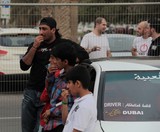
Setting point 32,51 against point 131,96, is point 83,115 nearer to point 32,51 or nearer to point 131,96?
point 131,96

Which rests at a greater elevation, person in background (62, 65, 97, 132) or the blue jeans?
person in background (62, 65, 97, 132)

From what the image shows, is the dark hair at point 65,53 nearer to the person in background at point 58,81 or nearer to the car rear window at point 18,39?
the person in background at point 58,81

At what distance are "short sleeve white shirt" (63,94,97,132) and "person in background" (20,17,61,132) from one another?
75.7 inches

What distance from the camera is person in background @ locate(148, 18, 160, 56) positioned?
8531 millimetres

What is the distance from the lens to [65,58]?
17.1 feet

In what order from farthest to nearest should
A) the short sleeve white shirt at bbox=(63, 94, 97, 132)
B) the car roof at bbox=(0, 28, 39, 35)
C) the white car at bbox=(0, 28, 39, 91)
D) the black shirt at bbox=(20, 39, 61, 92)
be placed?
the car roof at bbox=(0, 28, 39, 35), the white car at bbox=(0, 28, 39, 91), the black shirt at bbox=(20, 39, 61, 92), the short sleeve white shirt at bbox=(63, 94, 97, 132)

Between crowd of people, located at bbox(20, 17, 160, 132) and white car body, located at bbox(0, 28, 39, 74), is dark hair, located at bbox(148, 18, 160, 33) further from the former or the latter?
crowd of people, located at bbox(20, 17, 160, 132)

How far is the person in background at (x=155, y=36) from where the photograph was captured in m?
8.53

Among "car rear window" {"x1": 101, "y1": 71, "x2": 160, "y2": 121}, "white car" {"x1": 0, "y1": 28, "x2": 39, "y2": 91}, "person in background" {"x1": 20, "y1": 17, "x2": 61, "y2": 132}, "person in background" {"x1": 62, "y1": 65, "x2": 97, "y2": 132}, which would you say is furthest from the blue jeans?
"white car" {"x1": 0, "y1": 28, "x2": 39, "y2": 91}

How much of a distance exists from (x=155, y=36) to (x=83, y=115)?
15.6 ft

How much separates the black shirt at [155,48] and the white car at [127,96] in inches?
109

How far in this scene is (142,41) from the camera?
368 inches

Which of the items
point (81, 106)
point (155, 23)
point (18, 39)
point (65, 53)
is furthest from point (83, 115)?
point (155, 23)

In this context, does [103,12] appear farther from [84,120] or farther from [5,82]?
[84,120]
